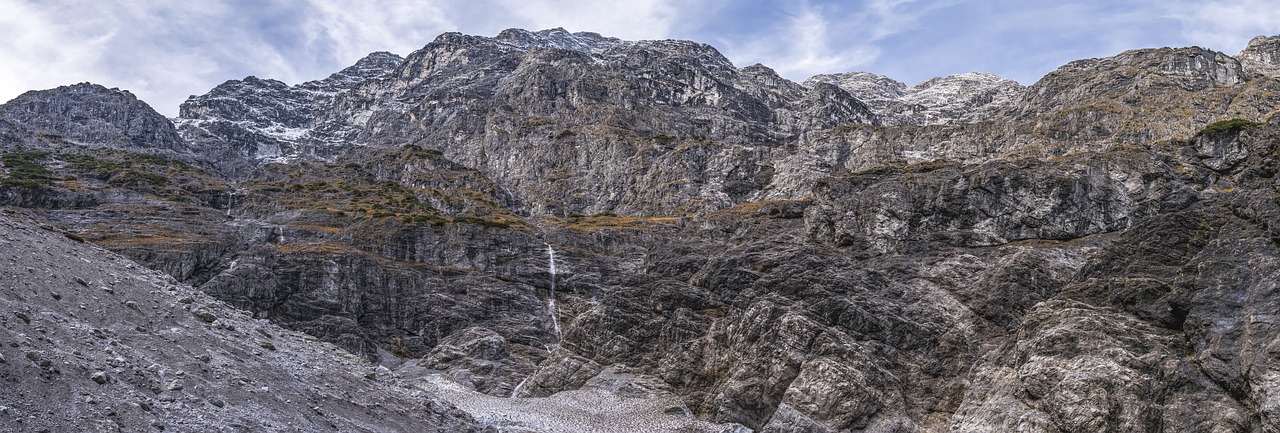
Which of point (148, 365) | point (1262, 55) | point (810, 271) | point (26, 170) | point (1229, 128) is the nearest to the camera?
point (148, 365)

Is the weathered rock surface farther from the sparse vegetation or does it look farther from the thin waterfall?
the sparse vegetation

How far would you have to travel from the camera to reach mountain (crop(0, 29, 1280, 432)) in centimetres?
4056

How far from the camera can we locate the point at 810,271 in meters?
68.1

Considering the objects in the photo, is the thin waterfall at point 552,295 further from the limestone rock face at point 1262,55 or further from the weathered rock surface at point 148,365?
the limestone rock face at point 1262,55

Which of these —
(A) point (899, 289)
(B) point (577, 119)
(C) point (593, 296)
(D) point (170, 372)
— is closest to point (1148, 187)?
(A) point (899, 289)

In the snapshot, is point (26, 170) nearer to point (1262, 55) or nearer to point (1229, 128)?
point (1229, 128)

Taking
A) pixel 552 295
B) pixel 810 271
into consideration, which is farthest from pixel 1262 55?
pixel 552 295

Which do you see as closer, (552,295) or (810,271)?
(810,271)

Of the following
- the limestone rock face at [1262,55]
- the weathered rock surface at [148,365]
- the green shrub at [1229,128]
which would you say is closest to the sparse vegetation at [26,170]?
the weathered rock surface at [148,365]

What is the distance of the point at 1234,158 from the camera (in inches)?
3095

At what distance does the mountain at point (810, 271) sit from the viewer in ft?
133

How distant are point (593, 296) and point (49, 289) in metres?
60.2

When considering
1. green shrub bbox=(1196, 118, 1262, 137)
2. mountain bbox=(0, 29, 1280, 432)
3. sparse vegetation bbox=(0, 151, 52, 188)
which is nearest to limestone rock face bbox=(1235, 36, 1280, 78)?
mountain bbox=(0, 29, 1280, 432)

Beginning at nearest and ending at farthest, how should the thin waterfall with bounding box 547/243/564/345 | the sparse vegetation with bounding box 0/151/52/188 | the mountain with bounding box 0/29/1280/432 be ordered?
the mountain with bounding box 0/29/1280/432 < the thin waterfall with bounding box 547/243/564/345 < the sparse vegetation with bounding box 0/151/52/188
